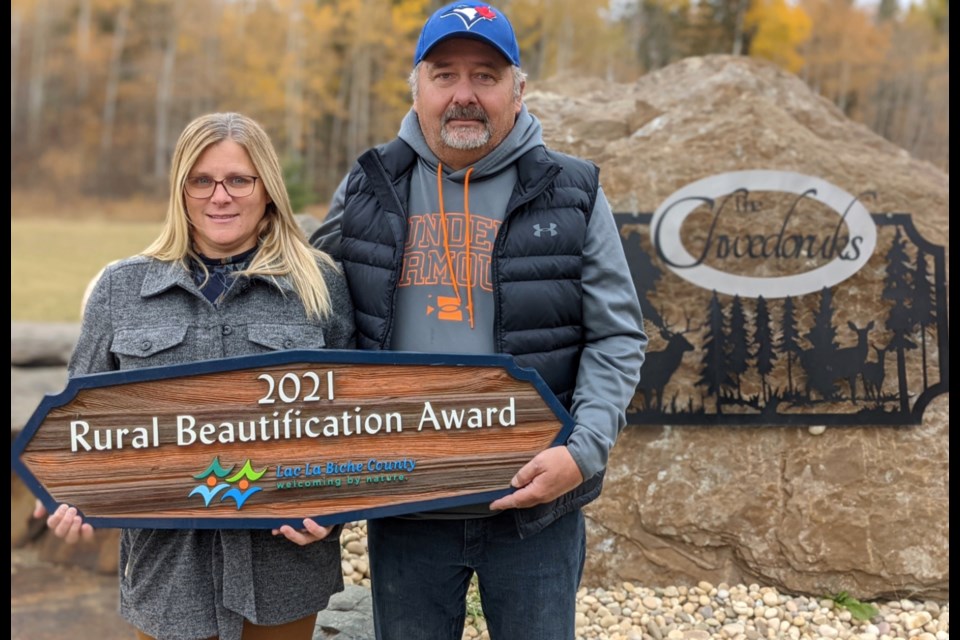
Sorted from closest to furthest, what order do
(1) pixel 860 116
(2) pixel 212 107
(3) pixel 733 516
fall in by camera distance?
(3) pixel 733 516 < (1) pixel 860 116 < (2) pixel 212 107

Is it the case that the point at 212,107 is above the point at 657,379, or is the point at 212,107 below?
above

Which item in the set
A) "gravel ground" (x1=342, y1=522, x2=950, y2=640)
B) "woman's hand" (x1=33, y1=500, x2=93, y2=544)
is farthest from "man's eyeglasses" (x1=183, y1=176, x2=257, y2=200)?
"gravel ground" (x1=342, y1=522, x2=950, y2=640)

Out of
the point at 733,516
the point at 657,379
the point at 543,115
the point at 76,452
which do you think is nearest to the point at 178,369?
the point at 76,452

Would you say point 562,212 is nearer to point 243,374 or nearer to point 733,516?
point 243,374

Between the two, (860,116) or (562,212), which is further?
(860,116)

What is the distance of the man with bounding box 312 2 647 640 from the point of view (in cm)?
201

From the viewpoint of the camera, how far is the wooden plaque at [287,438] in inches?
74.0

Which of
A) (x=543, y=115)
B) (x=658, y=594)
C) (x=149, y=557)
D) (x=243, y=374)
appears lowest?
(x=658, y=594)

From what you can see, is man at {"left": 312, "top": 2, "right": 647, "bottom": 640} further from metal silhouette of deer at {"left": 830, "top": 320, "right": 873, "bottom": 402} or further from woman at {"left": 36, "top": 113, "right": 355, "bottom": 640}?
metal silhouette of deer at {"left": 830, "top": 320, "right": 873, "bottom": 402}

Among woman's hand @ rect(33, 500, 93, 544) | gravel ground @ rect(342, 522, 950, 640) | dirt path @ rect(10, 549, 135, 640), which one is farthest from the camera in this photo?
dirt path @ rect(10, 549, 135, 640)

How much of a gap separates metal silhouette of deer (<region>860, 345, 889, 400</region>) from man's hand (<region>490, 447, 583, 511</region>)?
2068 mm

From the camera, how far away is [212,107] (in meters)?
16.7

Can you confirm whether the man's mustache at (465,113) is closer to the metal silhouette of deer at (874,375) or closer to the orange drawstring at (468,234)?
the orange drawstring at (468,234)

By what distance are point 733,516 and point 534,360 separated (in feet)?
6.13
